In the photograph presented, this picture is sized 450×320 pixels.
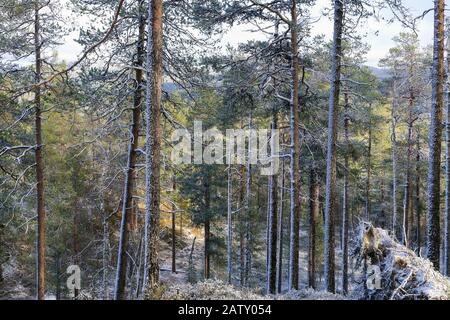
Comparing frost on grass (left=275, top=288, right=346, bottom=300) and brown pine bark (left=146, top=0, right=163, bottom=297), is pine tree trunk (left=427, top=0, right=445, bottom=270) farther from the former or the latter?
brown pine bark (left=146, top=0, right=163, bottom=297)

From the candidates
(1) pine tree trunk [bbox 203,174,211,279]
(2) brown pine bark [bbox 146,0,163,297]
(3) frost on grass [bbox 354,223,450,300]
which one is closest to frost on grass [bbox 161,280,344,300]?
(2) brown pine bark [bbox 146,0,163,297]

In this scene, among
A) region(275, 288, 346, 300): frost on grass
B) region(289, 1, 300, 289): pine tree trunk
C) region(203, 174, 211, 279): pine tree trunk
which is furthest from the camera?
region(203, 174, 211, 279): pine tree trunk

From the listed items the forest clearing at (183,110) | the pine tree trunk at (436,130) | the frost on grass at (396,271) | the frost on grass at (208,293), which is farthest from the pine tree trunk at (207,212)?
the frost on grass at (208,293)

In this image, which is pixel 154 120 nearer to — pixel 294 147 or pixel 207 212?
pixel 294 147

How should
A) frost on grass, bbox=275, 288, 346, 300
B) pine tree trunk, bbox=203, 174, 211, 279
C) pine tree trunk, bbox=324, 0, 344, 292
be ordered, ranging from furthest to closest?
1. pine tree trunk, bbox=203, 174, 211, 279
2. pine tree trunk, bbox=324, 0, 344, 292
3. frost on grass, bbox=275, 288, 346, 300

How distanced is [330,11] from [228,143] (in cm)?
1316

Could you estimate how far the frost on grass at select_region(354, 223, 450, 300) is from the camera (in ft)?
21.4

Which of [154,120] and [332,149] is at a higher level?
[154,120]

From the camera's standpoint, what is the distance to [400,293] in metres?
6.66

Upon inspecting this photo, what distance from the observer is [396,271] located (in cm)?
704

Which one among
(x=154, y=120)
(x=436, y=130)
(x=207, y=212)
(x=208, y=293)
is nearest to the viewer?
(x=208, y=293)

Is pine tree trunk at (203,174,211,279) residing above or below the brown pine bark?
below

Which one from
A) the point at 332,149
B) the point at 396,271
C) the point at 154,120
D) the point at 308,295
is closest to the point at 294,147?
the point at 332,149
